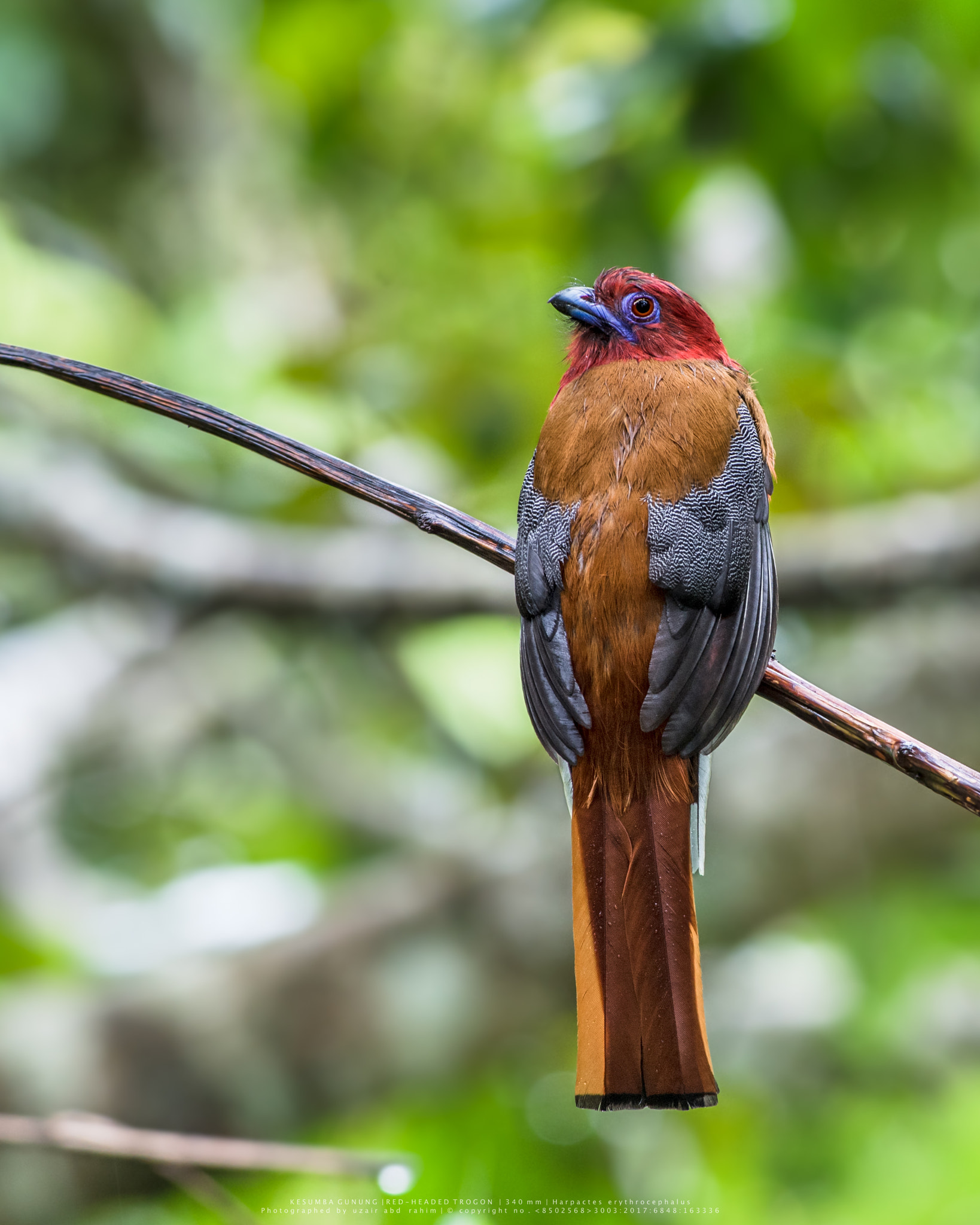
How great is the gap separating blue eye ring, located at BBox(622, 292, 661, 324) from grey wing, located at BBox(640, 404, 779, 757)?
0.23m

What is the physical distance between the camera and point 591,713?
1284 millimetres

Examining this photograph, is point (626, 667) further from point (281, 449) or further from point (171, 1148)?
point (171, 1148)

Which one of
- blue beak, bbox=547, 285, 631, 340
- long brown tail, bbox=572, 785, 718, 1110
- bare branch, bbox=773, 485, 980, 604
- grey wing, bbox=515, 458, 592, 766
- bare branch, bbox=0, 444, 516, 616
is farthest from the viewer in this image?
bare branch, bbox=0, 444, 516, 616

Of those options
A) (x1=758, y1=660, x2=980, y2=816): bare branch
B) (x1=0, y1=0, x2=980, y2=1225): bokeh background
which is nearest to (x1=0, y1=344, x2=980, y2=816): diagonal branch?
(x1=758, y1=660, x2=980, y2=816): bare branch

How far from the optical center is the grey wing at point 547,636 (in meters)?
1.25

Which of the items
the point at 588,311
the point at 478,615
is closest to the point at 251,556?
the point at 478,615

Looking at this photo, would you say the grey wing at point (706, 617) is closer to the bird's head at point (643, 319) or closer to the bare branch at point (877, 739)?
the bare branch at point (877, 739)

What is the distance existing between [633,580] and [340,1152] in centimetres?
67

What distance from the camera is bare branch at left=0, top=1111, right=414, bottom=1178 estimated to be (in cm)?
123

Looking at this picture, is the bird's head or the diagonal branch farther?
the bird's head

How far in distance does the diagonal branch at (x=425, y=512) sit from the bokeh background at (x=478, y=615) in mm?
1273

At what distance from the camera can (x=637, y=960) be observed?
1135mm

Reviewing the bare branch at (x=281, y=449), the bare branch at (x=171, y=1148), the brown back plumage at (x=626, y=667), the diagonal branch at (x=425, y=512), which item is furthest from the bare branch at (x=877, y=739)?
the bare branch at (x=171, y=1148)

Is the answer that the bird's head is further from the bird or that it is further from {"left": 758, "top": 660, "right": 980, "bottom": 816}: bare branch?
{"left": 758, "top": 660, "right": 980, "bottom": 816}: bare branch
